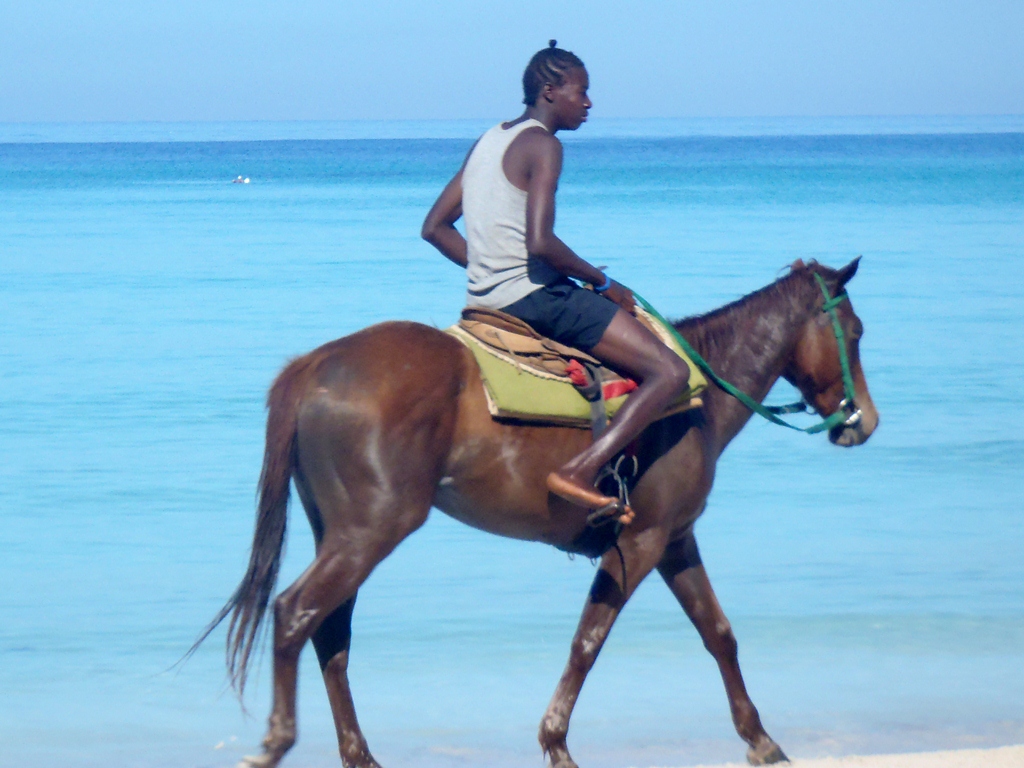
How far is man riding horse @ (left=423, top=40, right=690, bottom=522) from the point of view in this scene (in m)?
4.82

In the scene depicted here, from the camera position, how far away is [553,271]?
16.4 ft

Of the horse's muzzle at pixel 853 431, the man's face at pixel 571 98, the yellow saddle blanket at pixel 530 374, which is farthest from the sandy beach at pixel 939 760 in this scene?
the man's face at pixel 571 98

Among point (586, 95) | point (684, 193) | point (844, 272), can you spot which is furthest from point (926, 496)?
point (684, 193)

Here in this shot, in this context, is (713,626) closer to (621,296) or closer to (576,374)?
(576,374)

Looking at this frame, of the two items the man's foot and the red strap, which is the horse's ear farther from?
the man's foot

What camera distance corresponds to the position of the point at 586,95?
5.00m

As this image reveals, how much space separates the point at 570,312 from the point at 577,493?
631mm

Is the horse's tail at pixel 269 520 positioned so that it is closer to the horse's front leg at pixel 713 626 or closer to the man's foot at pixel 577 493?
the man's foot at pixel 577 493

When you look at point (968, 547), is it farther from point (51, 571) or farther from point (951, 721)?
point (51, 571)

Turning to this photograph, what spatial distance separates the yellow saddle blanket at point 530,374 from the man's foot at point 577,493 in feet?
0.75

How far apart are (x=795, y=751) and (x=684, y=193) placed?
60102mm

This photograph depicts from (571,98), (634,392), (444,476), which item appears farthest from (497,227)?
(444,476)

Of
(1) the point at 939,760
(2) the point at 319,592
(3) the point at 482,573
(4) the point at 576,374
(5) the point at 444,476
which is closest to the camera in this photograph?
(2) the point at 319,592

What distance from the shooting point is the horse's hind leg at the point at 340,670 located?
5.08 metres
